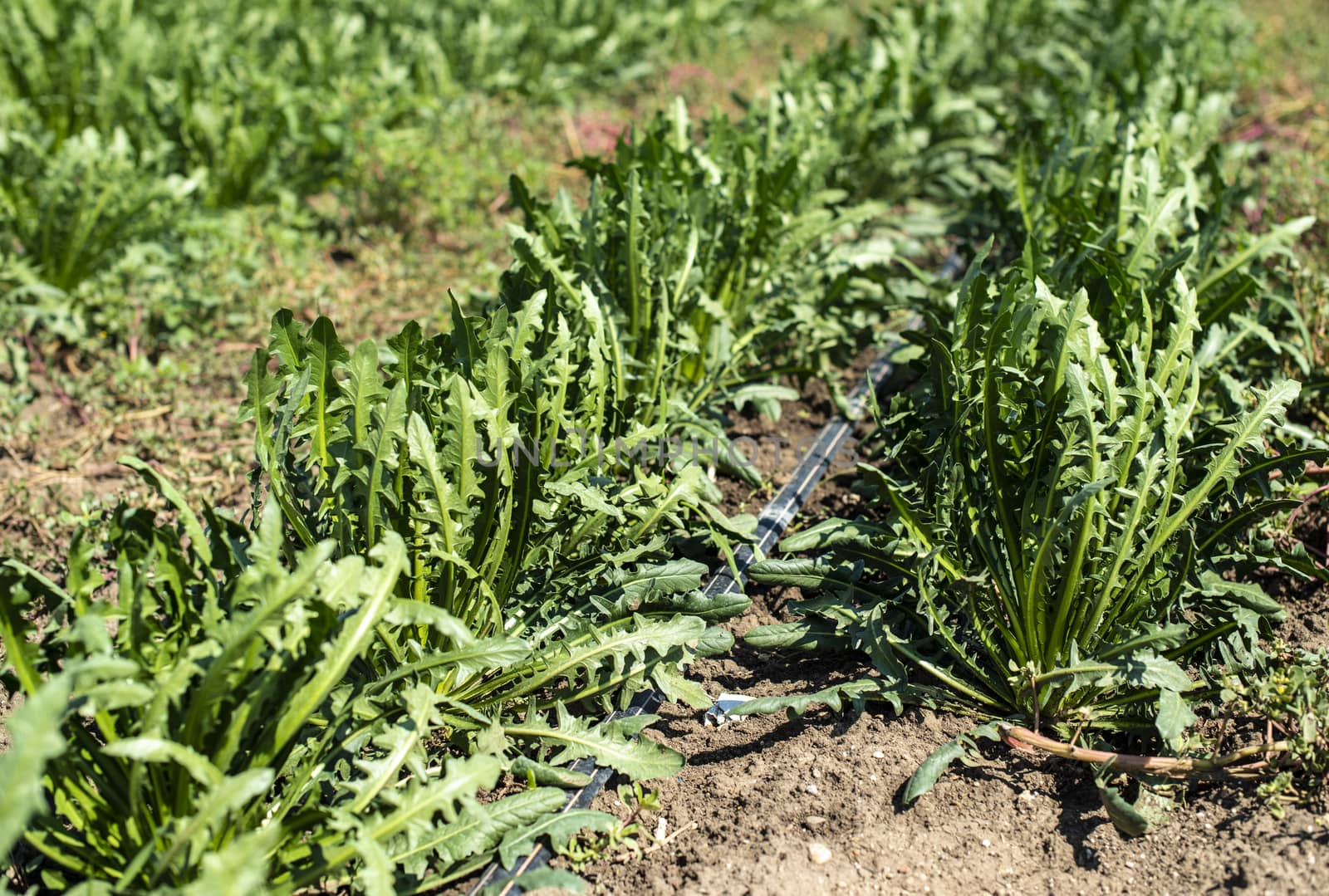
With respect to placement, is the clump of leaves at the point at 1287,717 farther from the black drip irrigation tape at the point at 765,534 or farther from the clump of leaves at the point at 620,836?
the clump of leaves at the point at 620,836

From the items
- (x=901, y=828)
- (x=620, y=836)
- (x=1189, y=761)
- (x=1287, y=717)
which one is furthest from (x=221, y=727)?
(x=1287, y=717)

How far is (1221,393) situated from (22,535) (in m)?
3.43

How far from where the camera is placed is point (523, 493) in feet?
Answer: 8.38

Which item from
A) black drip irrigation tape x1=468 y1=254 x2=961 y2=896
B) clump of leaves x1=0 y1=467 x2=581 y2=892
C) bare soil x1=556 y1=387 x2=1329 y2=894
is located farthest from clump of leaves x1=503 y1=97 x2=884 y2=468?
clump of leaves x1=0 y1=467 x2=581 y2=892

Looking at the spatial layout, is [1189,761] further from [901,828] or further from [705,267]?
[705,267]

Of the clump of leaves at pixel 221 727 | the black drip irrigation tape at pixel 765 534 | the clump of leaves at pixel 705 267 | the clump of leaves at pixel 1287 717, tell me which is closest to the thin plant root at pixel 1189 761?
the clump of leaves at pixel 1287 717

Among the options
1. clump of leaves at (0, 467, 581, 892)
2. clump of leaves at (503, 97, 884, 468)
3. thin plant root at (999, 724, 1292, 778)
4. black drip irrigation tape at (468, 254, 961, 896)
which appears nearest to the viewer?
clump of leaves at (0, 467, 581, 892)

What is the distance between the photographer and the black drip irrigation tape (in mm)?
2205

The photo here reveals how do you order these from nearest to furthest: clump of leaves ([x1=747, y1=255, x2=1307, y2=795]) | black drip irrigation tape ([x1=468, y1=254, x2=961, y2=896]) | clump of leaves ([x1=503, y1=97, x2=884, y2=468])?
black drip irrigation tape ([x1=468, y1=254, x2=961, y2=896]), clump of leaves ([x1=747, y1=255, x2=1307, y2=795]), clump of leaves ([x1=503, y1=97, x2=884, y2=468])

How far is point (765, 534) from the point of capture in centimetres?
318

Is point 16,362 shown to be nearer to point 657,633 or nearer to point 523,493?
point 523,493

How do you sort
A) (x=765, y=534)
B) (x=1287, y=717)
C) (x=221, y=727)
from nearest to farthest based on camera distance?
(x=221, y=727)
(x=1287, y=717)
(x=765, y=534)

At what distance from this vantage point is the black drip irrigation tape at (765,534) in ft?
7.23

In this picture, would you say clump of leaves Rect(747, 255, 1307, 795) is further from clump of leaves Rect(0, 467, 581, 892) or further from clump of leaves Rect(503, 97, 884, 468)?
clump of leaves Rect(0, 467, 581, 892)
